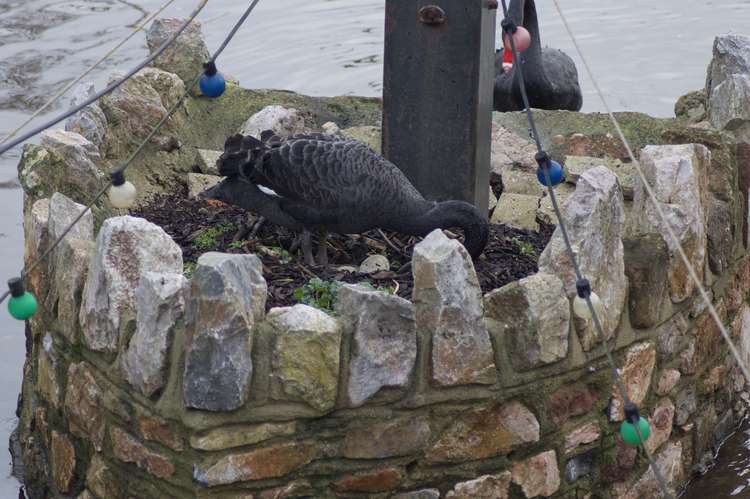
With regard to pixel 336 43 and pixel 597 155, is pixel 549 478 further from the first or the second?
pixel 336 43

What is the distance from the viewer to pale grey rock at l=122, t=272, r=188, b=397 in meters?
4.17

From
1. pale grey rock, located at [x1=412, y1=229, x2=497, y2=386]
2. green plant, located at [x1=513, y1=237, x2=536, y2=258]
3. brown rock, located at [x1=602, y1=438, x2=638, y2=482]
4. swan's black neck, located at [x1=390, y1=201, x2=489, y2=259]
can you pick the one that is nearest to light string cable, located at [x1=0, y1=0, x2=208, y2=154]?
pale grey rock, located at [x1=412, y1=229, x2=497, y2=386]

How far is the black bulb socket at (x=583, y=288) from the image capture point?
13.8ft

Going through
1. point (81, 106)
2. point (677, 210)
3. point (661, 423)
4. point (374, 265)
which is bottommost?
point (661, 423)

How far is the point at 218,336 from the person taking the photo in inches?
160

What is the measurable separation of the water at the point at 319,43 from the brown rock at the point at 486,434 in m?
5.07

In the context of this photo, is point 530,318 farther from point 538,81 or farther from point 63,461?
point 538,81

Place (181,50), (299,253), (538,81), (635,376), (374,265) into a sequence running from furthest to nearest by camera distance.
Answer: (538,81) → (181,50) → (299,253) → (374,265) → (635,376)

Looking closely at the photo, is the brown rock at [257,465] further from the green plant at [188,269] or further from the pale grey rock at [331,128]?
the pale grey rock at [331,128]

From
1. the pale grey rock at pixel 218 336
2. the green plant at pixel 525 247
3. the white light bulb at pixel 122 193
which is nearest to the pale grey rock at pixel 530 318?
Result: the pale grey rock at pixel 218 336

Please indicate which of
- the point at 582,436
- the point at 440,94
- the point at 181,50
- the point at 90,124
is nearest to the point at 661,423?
the point at 582,436

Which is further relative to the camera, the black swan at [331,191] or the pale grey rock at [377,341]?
the black swan at [331,191]

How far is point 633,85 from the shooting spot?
9641mm

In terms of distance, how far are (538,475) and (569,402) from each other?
28cm
